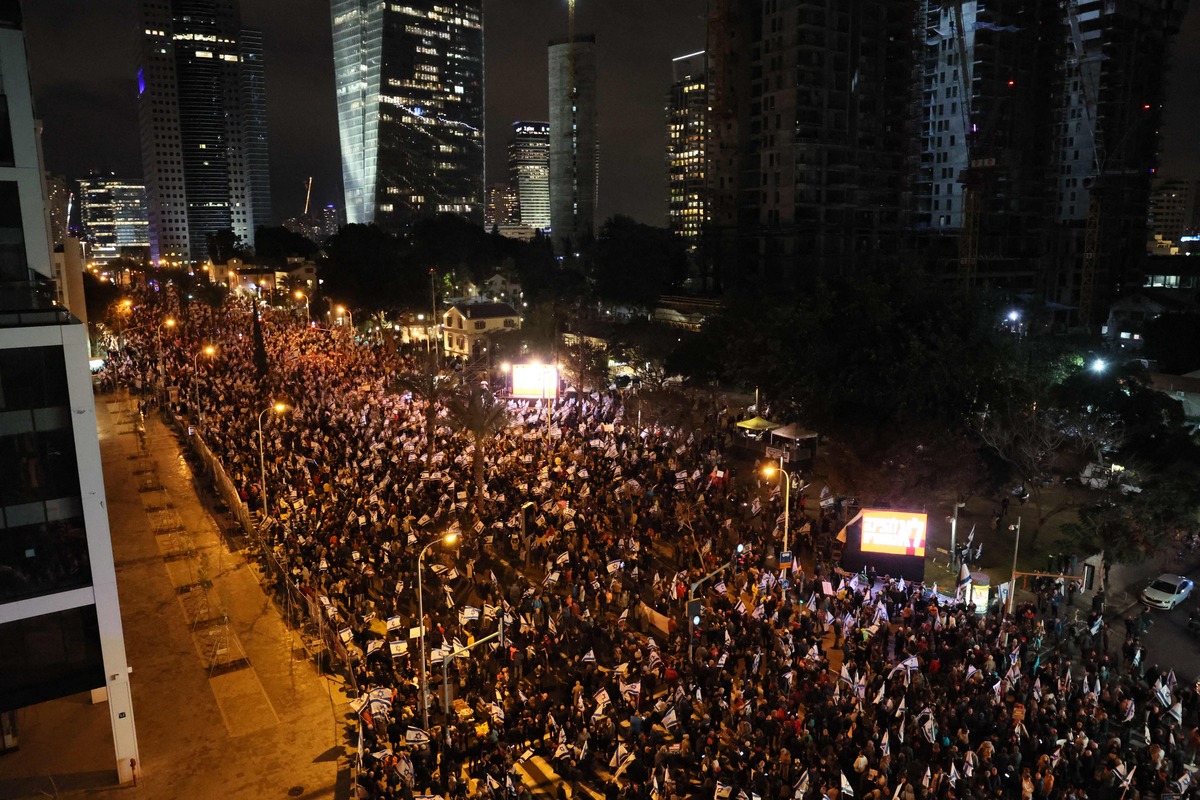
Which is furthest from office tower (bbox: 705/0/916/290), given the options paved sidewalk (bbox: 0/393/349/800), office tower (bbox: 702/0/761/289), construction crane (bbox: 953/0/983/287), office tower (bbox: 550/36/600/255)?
office tower (bbox: 550/36/600/255)

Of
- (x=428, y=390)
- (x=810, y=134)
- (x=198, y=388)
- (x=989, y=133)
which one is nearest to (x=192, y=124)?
(x=810, y=134)

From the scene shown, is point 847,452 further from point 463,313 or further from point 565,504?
point 463,313

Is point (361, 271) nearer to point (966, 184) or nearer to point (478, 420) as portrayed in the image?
point (478, 420)

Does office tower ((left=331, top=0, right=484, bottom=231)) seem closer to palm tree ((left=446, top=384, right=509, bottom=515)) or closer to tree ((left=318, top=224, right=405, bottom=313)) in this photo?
tree ((left=318, top=224, right=405, bottom=313))

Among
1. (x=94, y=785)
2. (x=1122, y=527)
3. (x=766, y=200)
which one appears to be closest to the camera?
(x=94, y=785)

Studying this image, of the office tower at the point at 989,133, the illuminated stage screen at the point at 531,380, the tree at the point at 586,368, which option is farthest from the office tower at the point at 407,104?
the illuminated stage screen at the point at 531,380

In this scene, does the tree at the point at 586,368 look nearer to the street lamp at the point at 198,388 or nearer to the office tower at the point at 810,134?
the street lamp at the point at 198,388

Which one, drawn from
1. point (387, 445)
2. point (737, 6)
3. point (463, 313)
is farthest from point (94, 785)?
point (737, 6)

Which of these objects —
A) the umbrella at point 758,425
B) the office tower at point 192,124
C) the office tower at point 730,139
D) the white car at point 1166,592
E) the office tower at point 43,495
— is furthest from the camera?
the office tower at point 192,124
